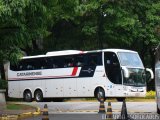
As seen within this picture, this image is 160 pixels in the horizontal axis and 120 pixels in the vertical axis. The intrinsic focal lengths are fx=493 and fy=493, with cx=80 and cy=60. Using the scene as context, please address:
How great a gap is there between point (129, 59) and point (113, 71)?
1.50 metres

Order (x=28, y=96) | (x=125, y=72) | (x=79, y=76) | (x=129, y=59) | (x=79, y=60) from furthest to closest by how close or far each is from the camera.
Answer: (x=28, y=96) < (x=79, y=76) < (x=79, y=60) < (x=129, y=59) < (x=125, y=72)

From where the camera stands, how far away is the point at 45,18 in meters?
24.4

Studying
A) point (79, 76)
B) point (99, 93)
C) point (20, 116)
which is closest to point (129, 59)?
point (99, 93)

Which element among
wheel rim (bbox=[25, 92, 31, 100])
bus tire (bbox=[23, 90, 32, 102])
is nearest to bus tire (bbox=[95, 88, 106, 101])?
bus tire (bbox=[23, 90, 32, 102])

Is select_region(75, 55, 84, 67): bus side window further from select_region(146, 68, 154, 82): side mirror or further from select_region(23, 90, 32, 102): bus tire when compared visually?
select_region(146, 68, 154, 82): side mirror

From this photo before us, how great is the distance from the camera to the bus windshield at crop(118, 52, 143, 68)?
33.9 metres

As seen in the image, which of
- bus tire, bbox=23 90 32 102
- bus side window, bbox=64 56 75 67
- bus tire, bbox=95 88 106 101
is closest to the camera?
bus tire, bbox=95 88 106 101

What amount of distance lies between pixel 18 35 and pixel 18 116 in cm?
425

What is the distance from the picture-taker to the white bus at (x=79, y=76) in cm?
3400

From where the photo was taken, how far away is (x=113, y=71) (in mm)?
34062

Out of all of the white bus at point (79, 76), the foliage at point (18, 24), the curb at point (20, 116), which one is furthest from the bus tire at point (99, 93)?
the curb at point (20, 116)

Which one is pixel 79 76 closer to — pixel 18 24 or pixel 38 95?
pixel 38 95

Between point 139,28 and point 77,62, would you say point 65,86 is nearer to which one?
point 77,62

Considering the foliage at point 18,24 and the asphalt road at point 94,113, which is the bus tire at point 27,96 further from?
the foliage at point 18,24
